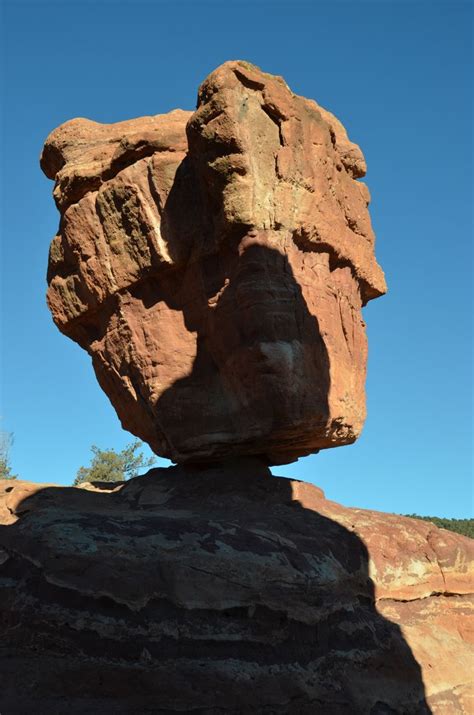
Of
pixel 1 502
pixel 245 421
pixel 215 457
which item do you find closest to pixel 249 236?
pixel 245 421

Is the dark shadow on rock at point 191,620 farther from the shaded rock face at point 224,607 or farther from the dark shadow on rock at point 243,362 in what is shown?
the dark shadow on rock at point 243,362

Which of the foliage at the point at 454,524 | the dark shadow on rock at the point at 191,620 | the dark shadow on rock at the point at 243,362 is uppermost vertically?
the foliage at the point at 454,524

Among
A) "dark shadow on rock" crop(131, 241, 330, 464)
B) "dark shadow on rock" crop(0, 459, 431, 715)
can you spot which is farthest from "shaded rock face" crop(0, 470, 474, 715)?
"dark shadow on rock" crop(131, 241, 330, 464)

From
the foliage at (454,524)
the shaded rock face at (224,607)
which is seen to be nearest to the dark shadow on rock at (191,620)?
the shaded rock face at (224,607)

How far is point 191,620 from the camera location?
13.7 ft

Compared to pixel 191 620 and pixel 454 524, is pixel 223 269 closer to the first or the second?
pixel 191 620

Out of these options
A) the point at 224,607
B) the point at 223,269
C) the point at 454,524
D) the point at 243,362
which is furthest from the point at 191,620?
→ the point at 454,524

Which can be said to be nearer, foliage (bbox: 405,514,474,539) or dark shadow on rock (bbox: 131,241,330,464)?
dark shadow on rock (bbox: 131,241,330,464)

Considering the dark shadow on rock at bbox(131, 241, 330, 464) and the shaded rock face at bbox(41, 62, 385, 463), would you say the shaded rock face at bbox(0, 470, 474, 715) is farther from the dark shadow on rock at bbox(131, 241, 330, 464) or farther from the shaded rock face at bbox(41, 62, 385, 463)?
the shaded rock face at bbox(41, 62, 385, 463)

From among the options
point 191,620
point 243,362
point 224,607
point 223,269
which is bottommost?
point 191,620

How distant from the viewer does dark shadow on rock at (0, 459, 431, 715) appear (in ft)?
12.6

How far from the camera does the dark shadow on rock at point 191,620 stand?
3.86 meters

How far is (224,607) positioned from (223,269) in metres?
2.68

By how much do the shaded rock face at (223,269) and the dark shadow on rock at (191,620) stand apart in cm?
99
